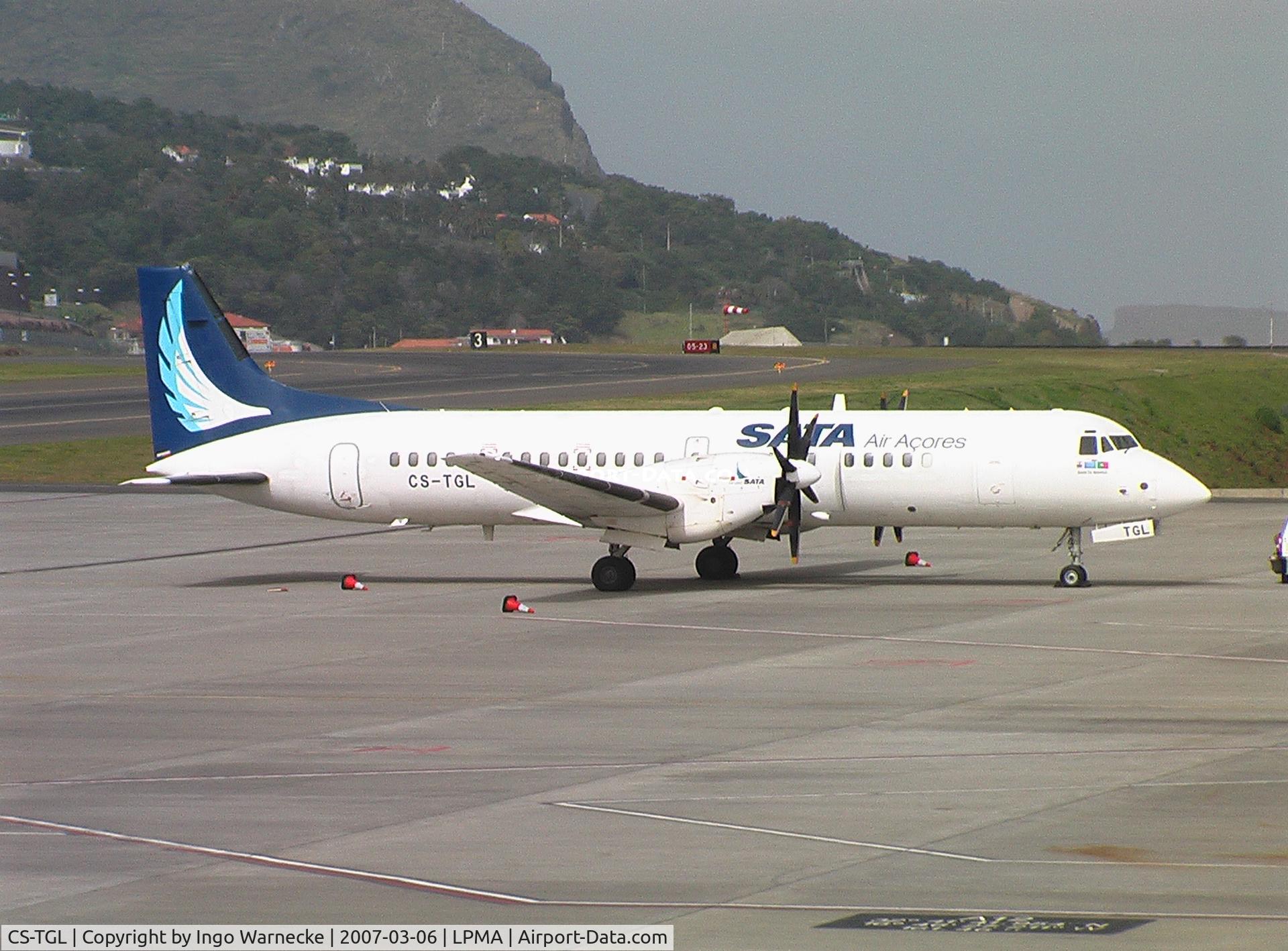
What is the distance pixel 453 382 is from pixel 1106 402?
34920 mm

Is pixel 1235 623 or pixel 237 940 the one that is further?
pixel 1235 623

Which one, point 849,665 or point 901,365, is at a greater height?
point 901,365

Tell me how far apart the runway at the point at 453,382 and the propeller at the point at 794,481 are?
43.7 m

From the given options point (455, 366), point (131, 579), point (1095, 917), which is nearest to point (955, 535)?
point (131, 579)

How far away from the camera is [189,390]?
35.8 m

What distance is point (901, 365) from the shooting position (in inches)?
4048

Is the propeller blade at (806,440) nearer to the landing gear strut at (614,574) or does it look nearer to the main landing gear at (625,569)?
the main landing gear at (625,569)

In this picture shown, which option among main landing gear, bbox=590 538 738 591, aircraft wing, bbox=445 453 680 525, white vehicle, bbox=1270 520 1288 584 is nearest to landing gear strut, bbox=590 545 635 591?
main landing gear, bbox=590 538 738 591

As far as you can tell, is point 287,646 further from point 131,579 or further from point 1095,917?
point 1095,917

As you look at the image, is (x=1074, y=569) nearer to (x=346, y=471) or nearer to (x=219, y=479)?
(x=346, y=471)

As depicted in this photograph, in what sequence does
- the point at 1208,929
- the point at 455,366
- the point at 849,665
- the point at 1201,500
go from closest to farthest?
the point at 1208,929, the point at 849,665, the point at 1201,500, the point at 455,366

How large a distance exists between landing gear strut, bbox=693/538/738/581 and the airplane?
0.04m

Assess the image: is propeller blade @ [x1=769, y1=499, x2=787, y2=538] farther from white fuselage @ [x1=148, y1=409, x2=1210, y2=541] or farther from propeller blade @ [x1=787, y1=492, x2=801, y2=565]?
white fuselage @ [x1=148, y1=409, x2=1210, y2=541]

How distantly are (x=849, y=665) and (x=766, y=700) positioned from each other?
9.15 feet
